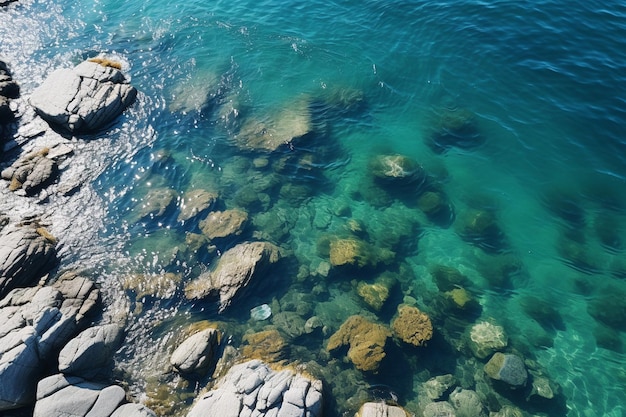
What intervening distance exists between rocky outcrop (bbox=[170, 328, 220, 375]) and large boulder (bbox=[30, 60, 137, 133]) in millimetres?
15994

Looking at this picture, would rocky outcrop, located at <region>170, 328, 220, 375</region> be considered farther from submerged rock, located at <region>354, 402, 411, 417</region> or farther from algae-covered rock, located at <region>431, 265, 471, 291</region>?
algae-covered rock, located at <region>431, 265, 471, 291</region>

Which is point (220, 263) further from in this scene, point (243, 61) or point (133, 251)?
point (243, 61)

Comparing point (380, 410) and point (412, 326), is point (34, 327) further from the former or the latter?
point (412, 326)

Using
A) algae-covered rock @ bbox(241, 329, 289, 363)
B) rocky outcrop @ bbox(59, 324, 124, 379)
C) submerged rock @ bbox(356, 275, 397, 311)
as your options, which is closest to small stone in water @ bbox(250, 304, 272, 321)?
algae-covered rock @ bbox(241, 329, 289, 363)

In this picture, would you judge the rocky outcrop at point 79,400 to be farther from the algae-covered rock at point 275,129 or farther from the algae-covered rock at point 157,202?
the algae-covered rock at point 275,129

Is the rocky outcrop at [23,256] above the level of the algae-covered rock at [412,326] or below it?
above

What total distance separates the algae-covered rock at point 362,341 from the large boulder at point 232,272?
16.3ft

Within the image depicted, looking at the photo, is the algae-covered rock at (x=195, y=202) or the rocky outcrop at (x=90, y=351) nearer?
the rocky outcrop at (x=90, y=351)

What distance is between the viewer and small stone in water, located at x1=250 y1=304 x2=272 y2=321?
18312mm

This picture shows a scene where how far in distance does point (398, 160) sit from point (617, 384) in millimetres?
14848

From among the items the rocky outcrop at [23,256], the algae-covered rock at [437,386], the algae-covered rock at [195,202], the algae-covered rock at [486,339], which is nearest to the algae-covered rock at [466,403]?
the algae-covered rock at [437,386]

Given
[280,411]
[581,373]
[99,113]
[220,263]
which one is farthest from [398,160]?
[99,113]

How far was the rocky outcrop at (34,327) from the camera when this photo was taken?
1414 cm

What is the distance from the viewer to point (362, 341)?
17375 mm
